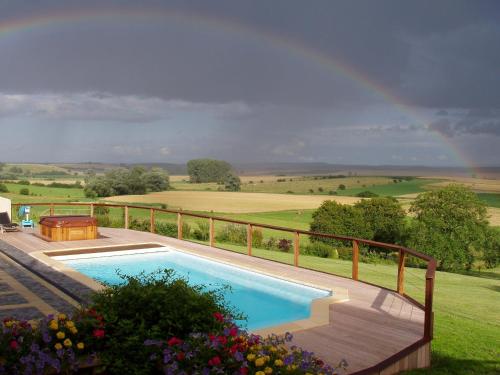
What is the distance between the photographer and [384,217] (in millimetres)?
40500

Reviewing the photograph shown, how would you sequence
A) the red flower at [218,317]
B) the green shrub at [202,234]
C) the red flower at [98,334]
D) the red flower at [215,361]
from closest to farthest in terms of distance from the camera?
the red flower at [215,361], the red flower at [98,334], the red flower at [218,317], the green shrub at [202,234]

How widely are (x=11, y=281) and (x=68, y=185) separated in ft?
151

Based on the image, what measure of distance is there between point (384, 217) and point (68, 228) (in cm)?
3231

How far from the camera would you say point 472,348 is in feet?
18.6

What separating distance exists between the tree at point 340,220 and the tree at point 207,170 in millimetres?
28249

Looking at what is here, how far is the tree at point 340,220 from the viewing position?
39.2 meters

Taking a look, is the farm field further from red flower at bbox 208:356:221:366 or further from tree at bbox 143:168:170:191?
red flower at bbox 208:356:221:366

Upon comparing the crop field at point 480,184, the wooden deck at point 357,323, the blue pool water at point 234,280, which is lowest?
the crop field at point 480,184

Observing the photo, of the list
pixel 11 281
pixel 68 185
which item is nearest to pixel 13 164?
pixel 68 185

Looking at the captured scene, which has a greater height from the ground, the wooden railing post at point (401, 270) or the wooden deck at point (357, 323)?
the wooden railing post at point (401, 270)

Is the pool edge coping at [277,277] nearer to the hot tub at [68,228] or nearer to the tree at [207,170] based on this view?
the hot tub at [68,228]

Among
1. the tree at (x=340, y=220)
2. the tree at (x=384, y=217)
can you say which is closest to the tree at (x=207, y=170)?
the tree at (x=340, y=220)

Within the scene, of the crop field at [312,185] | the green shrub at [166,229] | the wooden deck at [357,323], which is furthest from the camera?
the crop field at [312,185]

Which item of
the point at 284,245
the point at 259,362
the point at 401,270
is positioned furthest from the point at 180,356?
the point at 284,245
